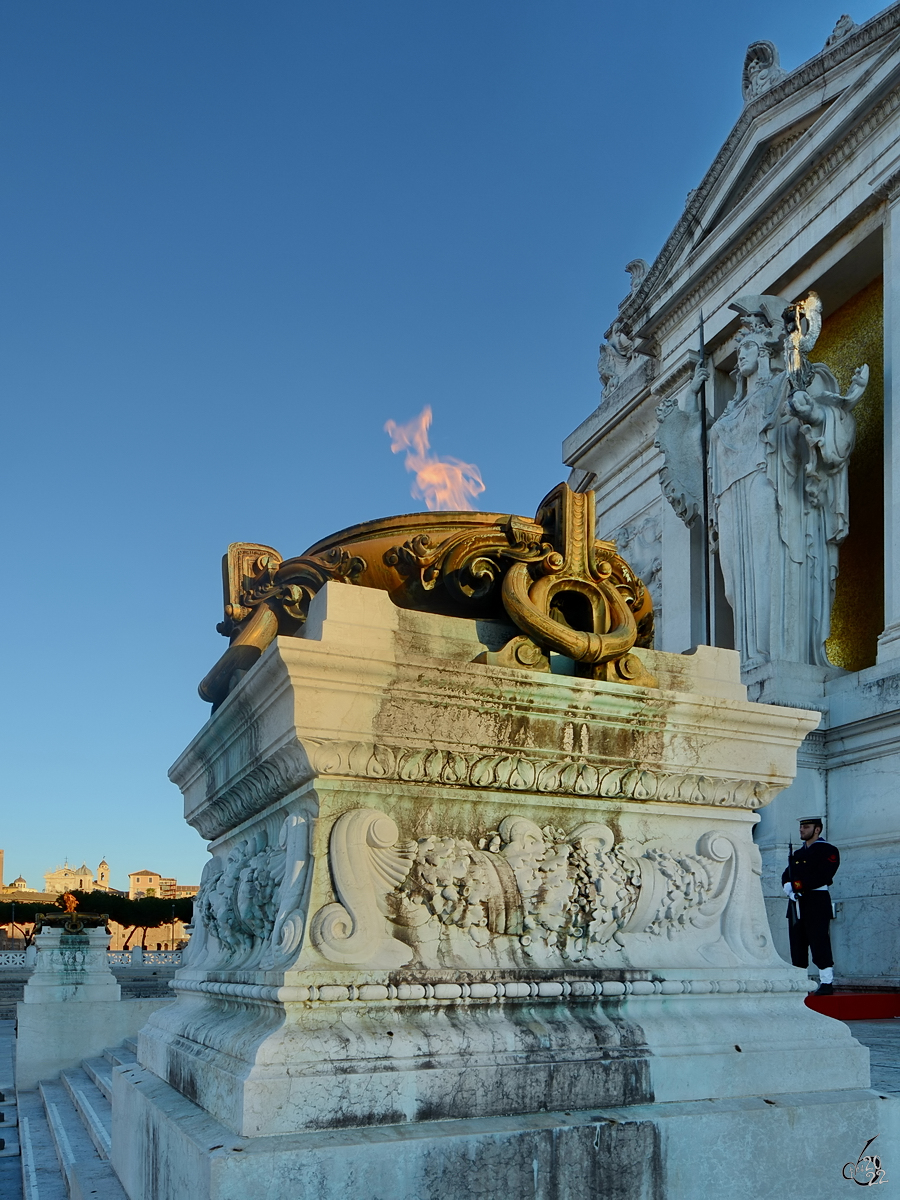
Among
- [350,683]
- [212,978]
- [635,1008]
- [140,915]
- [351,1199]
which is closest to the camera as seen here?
[351,1199]

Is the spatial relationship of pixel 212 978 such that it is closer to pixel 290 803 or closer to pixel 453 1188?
pixel 290 803

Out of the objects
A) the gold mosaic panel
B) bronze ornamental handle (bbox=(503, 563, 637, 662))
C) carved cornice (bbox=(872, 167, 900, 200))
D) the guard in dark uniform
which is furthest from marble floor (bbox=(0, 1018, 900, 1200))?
carved cornice (bbox=(872, 167, 900, 200))

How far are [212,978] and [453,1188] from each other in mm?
1042

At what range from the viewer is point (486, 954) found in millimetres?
2590

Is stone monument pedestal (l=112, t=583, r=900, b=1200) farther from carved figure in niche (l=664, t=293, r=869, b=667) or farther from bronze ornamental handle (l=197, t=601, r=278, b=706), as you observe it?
carved figure in niche (l=664, t=293, r=869, b=667)

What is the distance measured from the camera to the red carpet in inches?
292

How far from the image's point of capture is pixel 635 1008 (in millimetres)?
2686

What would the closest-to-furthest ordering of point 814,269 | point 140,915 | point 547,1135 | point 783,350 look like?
point 547,1135 < point 783,350 < point 814,269 < point 140,915

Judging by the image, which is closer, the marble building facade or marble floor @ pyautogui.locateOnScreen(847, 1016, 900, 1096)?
marble floor @ pyautogui.locateOnScreen(847, 1016, 900, 1096)

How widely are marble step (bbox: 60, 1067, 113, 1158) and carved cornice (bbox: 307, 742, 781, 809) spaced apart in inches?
89.1

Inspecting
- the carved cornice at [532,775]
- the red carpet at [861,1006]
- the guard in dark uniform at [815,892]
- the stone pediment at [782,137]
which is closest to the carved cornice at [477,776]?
the carved cornice at [532,775]

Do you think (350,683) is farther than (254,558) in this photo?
No

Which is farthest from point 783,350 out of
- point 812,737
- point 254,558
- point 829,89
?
point 254,558

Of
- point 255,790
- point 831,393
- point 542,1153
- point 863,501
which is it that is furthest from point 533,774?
point 863,501
